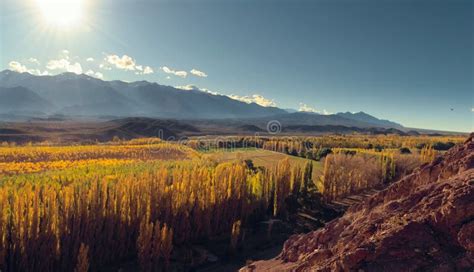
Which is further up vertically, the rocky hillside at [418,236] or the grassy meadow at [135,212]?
the rocky hillside at [418,236]

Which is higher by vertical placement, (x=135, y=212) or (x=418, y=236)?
(x=418, y=236)

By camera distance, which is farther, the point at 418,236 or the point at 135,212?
the point at 135,212

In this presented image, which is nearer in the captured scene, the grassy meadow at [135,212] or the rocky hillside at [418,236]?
the rocky hillside at [418,236]

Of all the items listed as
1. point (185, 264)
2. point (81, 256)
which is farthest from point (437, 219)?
point (185, 264)

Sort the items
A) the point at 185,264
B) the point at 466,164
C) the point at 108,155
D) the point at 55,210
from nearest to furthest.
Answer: the point at 466,164 < the point at 55,210 < the point at 185,264 < the point at 108,155

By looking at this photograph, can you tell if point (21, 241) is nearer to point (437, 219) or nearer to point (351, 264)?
point (351, 264)

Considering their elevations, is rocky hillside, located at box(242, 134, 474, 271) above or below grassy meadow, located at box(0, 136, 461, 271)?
above

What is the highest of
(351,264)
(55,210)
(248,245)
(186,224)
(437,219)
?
(437,219)

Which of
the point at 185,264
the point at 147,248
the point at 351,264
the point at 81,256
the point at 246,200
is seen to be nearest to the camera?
the point at 351,264

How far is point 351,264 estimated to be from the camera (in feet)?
19.8

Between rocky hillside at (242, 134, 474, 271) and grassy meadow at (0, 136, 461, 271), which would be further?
grassy meadow at (0, 136, 461, 271)

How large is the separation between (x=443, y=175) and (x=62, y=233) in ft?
59.2

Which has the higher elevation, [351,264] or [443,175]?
[443,175]

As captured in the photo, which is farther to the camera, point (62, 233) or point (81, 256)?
point (62, 233)
